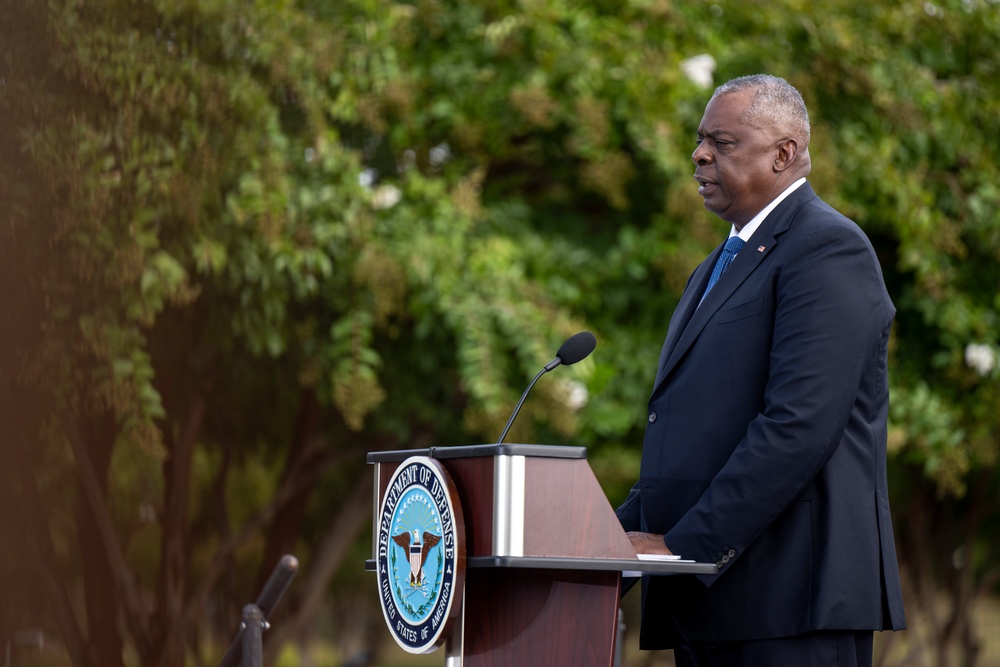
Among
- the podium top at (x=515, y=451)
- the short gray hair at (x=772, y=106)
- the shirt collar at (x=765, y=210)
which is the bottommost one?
the podium top at (x=515, y=451)

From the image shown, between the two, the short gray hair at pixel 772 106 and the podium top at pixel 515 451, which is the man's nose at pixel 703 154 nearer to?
the short gray hair at pixel 772 106

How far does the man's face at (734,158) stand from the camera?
9.35ft

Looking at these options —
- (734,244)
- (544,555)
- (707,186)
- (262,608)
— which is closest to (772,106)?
(707,186)

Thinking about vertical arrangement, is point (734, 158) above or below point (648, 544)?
above

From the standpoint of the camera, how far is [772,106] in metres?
2.86

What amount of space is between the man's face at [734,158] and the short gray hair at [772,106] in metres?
0.01

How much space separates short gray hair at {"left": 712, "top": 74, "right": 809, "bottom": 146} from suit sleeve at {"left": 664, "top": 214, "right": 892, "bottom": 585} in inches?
12.8

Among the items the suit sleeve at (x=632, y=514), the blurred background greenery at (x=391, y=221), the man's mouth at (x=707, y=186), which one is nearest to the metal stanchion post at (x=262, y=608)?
the suit sleeve at (x=632, y=514)

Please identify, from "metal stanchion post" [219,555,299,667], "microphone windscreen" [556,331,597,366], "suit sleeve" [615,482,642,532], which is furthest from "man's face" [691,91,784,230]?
"metal stanchion post" [219,555,299,667]

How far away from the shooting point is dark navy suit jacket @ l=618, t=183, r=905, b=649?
2594 millimetres

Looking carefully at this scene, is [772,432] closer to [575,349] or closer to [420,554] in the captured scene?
[575,349]

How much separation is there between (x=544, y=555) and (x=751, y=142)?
1.04m

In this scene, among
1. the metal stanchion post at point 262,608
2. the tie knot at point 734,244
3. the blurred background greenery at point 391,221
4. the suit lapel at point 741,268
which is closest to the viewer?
the suit lapel at point 741,268

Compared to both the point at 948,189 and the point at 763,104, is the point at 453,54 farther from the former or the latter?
the point at 763,104
